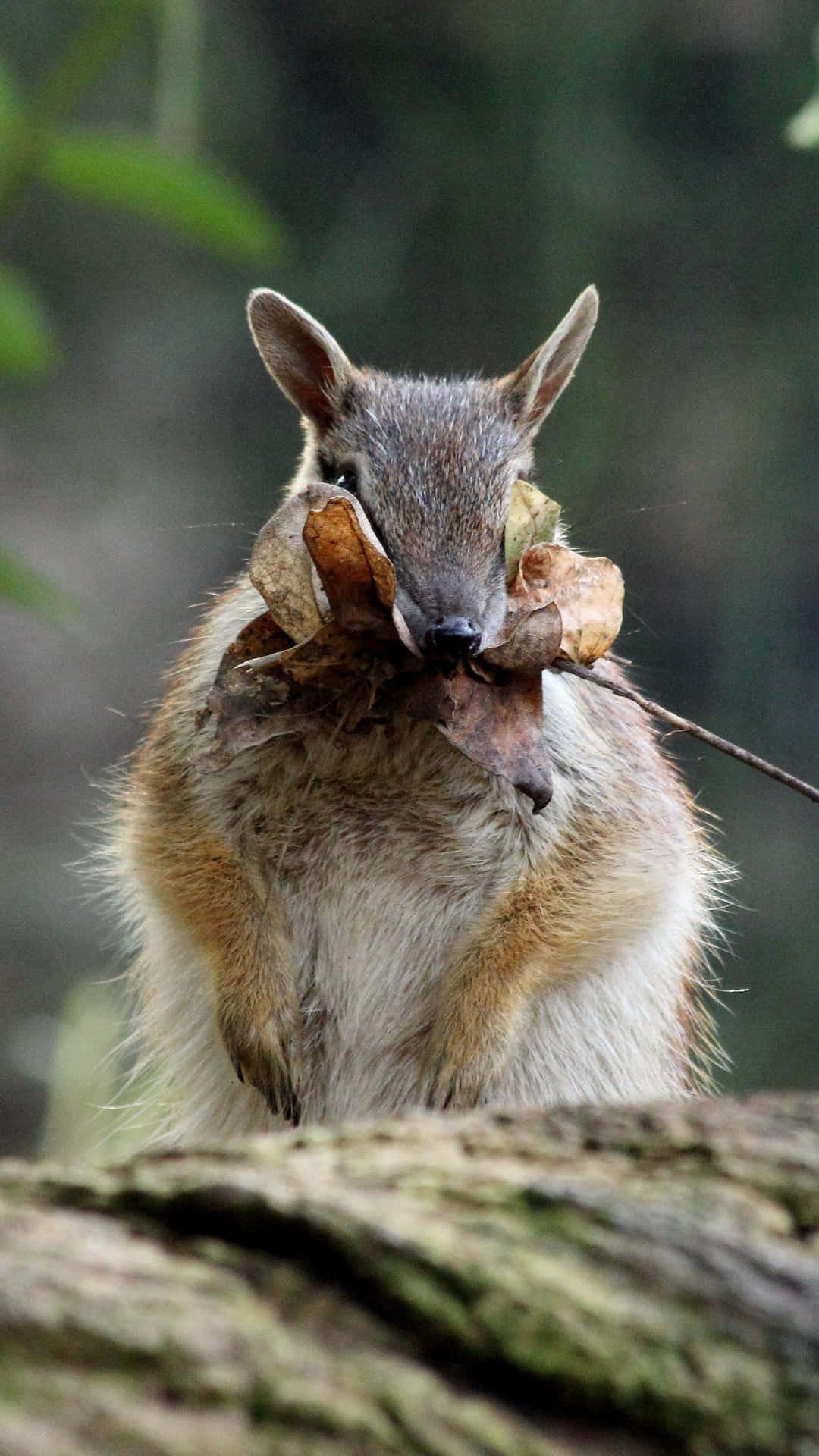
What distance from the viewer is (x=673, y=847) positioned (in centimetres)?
393

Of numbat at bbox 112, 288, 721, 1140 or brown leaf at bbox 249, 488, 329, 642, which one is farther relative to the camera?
numbat at bbox 112, 288, 721, 1140

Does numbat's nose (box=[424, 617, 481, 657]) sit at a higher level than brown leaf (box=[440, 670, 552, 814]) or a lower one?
higher

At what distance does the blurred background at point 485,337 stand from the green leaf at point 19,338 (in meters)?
9.34

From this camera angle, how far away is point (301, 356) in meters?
4.07

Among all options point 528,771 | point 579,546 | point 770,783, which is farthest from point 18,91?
point 770,783

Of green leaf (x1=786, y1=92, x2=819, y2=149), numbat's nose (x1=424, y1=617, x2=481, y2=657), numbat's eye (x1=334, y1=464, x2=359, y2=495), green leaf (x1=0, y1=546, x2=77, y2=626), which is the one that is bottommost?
green leaf (x1=0, y1=546, x2=77, y2=626)

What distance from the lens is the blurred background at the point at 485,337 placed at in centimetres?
1086

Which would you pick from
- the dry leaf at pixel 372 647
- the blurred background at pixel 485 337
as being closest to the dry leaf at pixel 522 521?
the dry leaf at pixel 372 647

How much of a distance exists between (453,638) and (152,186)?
194 cm

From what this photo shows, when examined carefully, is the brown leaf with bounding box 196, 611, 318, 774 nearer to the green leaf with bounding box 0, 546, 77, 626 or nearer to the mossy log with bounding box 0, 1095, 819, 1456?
the mossy log with bounding box 0, 1095, 819, 1456

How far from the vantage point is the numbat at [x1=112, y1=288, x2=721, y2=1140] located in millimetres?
3475

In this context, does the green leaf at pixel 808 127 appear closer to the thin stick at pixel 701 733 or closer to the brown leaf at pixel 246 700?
the thin stick at pixel 701 733

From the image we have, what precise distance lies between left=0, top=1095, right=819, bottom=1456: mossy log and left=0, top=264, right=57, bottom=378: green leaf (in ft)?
2.46

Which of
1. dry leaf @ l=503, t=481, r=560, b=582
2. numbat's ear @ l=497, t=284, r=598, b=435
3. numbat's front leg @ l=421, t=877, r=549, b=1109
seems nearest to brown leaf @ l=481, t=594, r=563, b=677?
dry leaf @ l=503, t=481, r=560, b=582
